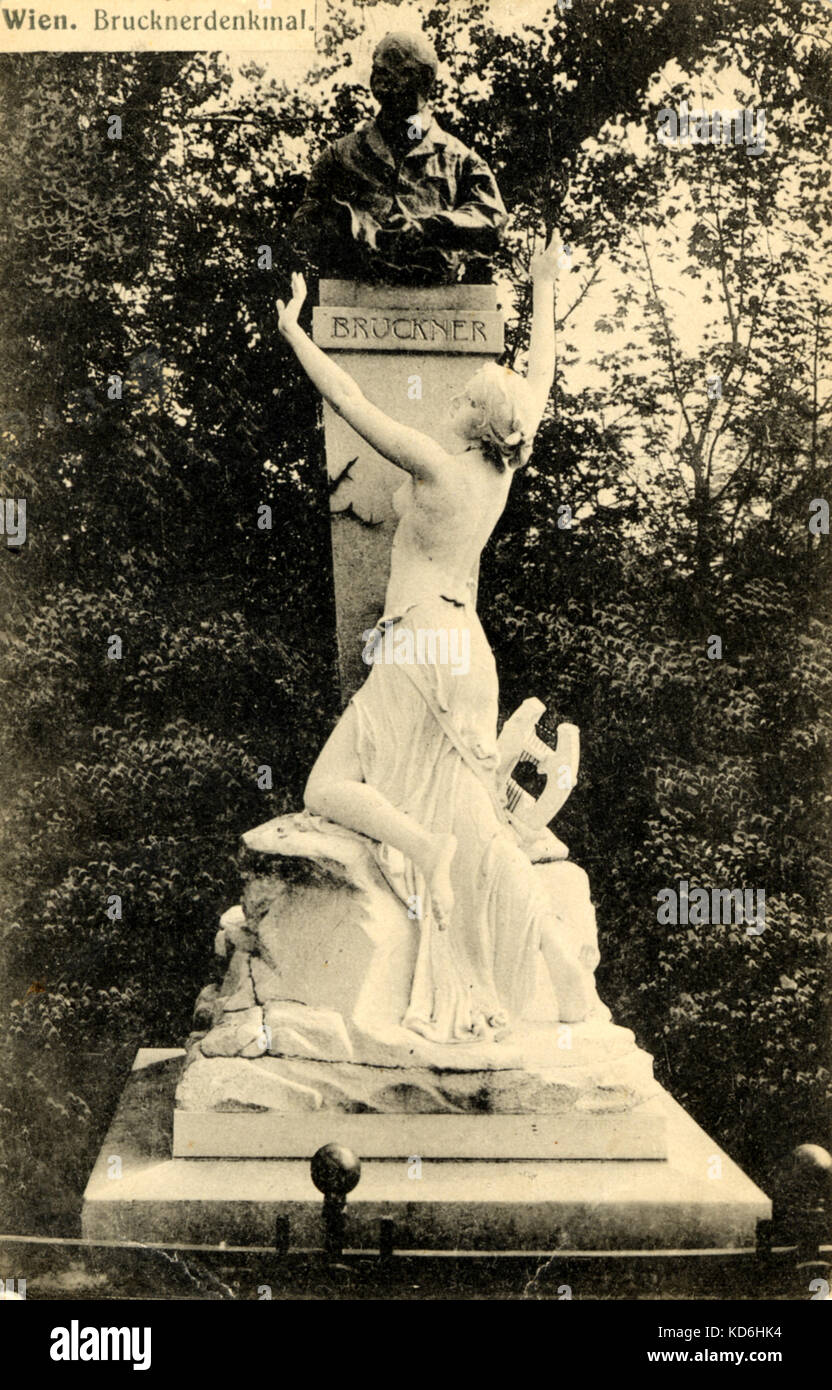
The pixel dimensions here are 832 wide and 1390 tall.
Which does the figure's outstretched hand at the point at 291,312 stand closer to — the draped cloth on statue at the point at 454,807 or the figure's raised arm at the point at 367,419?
the figure's raised arm at the point at 367,419

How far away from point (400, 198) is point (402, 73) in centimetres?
49

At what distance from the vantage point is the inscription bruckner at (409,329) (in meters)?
7.20

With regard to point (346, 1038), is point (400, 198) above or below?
above

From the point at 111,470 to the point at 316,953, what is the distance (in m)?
3.97

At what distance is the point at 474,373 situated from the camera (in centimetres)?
725

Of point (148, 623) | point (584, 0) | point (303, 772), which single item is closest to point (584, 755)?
point (303, 772)

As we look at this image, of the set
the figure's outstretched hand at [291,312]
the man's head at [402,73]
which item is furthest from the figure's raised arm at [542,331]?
the figure's outstretched hand at [291,312]

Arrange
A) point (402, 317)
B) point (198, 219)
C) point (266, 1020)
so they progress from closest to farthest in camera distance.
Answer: point (266, 1020) < point (402, 317) < point (198, 219)

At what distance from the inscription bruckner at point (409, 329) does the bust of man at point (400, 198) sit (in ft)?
0.51

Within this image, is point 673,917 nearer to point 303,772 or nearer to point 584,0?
point 303,772

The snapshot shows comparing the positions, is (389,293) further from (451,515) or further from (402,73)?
(451,515)

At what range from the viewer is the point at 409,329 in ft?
23.7

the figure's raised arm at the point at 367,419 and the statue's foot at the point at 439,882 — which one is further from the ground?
the figure's raised arm at the point at 367,419

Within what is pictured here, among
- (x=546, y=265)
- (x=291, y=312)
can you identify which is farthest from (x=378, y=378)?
(x=546, y=265)
